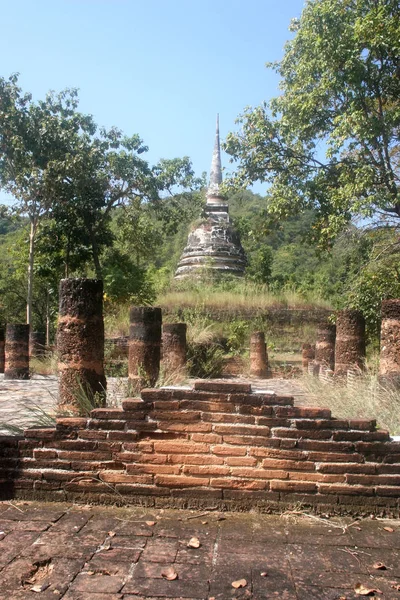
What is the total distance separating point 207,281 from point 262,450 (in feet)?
67.2

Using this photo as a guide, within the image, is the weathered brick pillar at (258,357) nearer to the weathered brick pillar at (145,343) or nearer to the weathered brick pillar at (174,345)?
the weathered brick pillar at (174,345)

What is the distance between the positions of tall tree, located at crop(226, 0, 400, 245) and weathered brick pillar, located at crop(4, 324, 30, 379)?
601 cm

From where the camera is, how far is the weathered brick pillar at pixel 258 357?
15.5m

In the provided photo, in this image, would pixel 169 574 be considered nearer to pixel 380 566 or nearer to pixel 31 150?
pixel 380 566

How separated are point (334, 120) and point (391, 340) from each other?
18.0 feet

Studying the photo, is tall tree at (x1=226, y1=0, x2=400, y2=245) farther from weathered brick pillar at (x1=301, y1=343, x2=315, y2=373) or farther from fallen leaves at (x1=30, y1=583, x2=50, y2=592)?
fallen leaves at (x1=30, y1=583, x2=50, y2=592)

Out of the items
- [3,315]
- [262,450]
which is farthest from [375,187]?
[3,315]

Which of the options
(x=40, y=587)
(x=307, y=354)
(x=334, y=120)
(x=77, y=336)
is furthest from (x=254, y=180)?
(x=40, y=587)

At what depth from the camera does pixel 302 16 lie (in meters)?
11.8

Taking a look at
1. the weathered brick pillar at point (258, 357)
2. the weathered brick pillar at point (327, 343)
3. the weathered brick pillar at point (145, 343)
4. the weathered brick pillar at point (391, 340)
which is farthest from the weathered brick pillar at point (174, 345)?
the weathered brick pillar at point (391, 340)

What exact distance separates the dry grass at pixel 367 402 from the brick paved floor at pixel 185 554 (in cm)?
144

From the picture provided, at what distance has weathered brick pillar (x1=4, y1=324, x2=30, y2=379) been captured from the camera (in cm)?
1182

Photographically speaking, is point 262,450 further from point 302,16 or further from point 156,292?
point 156,292

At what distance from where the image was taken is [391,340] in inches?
278
